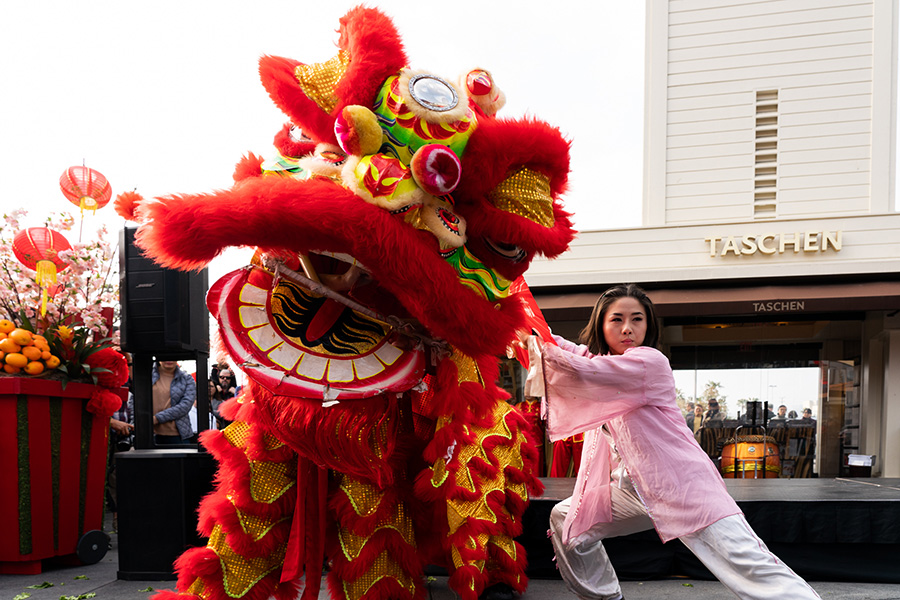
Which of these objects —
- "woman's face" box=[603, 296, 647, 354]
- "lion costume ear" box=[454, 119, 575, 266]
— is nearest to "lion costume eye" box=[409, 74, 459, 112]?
"lion costume ear" box=[454, 119, 575, 266]

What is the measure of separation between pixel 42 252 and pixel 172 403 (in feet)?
5.25

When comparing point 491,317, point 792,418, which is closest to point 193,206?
point 491,317

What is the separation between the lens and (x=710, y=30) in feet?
30.9

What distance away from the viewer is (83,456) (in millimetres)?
3660

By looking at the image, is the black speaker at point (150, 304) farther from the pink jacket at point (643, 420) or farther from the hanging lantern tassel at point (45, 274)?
the pink jacket at point (643, 420)

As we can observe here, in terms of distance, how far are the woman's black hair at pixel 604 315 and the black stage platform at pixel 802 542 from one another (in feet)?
3.74

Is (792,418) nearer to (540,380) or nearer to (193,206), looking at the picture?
(540,380)

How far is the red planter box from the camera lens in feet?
10.9

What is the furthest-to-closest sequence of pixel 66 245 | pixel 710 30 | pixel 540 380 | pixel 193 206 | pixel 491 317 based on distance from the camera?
pixel 710 30, pixel 66 245, pixel 540 380, pixel 491 317, pixel 193 206

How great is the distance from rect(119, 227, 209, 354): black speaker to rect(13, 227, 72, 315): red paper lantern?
747 mm

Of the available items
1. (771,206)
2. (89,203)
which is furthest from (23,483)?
(771,206)

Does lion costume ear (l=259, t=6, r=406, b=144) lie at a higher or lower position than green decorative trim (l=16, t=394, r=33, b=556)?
higher

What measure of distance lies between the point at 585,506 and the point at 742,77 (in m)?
8.43

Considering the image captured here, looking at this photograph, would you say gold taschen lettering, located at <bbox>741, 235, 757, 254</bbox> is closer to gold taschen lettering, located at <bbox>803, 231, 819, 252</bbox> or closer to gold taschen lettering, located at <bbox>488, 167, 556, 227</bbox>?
gold taschen lettering, located at <bbox>803, 231, 819, 252</bbox>
